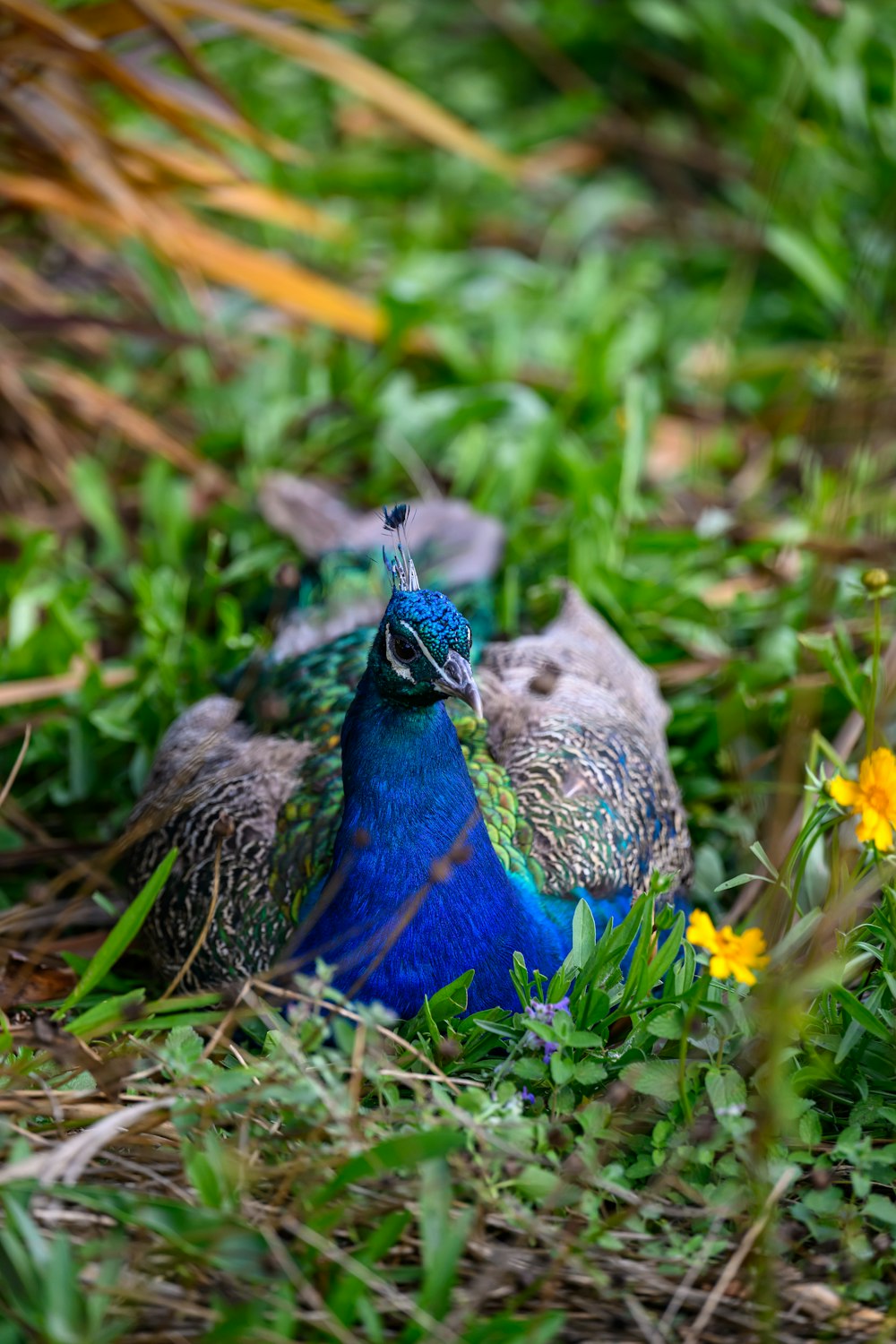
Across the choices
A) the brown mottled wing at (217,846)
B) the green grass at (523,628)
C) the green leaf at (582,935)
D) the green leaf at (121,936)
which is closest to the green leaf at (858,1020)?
the green grass at (523,628)

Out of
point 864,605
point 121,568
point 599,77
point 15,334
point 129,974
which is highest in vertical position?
point 599,77

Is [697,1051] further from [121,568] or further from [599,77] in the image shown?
[599,77]

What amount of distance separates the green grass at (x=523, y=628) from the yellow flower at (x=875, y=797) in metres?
0.11

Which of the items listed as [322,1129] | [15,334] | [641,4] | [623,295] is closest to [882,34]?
[641,4]

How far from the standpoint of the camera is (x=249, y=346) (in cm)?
455

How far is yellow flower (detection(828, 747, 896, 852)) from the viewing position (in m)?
Answer: 2.07

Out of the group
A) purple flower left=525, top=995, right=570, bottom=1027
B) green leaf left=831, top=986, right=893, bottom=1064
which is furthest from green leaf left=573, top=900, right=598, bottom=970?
green leaf left=831, top=986, right=893, bottom=1064

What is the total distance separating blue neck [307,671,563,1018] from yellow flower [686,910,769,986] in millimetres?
430

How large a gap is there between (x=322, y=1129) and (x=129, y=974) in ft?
3.41

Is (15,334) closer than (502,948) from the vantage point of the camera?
No

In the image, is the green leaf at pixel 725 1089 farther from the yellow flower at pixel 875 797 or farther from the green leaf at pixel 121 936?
the green leaf at pixel 121 936

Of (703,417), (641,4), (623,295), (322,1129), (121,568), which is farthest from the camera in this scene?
(641,4)

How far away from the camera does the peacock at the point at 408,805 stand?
225cm

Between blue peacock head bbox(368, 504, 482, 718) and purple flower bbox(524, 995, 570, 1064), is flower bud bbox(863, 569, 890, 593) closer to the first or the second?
blue peacock head bbox(368, 504, 482, 718)
